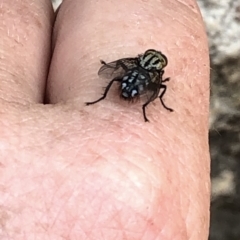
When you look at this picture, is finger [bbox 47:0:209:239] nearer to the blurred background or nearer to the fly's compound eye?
the fly's compound eye

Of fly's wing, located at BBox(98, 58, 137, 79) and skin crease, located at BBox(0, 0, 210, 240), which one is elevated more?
fly's wing, located at BBox(98, 58, 137, 79)

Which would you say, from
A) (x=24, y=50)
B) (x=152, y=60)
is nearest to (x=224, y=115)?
(x=152, y=60)

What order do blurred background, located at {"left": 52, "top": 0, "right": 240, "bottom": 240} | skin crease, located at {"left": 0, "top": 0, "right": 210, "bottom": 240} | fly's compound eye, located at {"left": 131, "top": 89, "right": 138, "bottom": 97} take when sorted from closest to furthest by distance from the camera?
skin crease, located at {"left": 0, "top": 0, "right": 210, "bottom": 240} → fly's compound eye, located at {"left": 131, "top": 89, "right": 138, "bottom": 97} → blurred background, located at {"left": 52, "top": 0, "right": 240, "bottom": 240}

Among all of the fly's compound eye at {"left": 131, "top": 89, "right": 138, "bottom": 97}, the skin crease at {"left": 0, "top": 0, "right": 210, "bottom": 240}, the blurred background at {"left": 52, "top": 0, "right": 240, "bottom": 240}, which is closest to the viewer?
the skin crease at {"left": 0, "top": 0, "right": 210, "bottom": 240}

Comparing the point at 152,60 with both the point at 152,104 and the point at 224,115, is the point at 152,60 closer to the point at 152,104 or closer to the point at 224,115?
the point at 152,104

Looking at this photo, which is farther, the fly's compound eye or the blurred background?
the blurred background

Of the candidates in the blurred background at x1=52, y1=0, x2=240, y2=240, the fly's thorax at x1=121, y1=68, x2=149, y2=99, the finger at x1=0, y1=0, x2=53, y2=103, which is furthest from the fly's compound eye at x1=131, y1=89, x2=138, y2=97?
the blurred background at x1=52, y1=0, x2=240, y2=240

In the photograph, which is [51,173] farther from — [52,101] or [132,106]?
[52,101]
